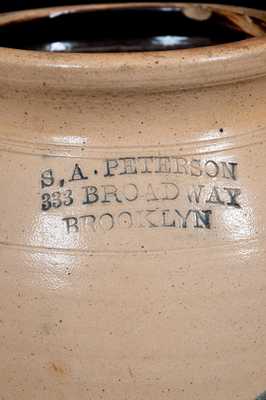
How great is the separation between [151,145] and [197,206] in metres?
0.11

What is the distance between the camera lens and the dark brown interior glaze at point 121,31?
2.14m

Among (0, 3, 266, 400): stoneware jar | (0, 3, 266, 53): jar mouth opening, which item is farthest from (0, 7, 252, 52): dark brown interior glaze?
(0, 3, 266, 400): stoneware jar

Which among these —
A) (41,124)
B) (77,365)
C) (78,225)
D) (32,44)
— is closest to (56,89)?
(41,124)

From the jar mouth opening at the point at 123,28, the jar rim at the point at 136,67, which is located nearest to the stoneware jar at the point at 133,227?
the jar rim at the point at 136,67

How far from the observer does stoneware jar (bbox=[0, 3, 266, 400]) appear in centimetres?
152

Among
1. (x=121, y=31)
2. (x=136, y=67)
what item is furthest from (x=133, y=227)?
(x=121, y=31)

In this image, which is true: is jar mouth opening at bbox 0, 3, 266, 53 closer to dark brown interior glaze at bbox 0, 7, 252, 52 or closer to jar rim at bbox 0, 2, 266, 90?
dark brown interior glaze at bbox 0, 7, 252, 52

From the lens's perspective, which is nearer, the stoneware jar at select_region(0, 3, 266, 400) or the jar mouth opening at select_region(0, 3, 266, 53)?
the stoneware jar at select_region(0, 3, 266, 400)

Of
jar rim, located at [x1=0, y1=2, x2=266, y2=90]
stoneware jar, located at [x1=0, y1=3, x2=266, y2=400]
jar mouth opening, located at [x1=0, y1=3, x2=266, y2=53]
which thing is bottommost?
stoneware jar, located at [x1=0, y1=3, x2=266, y2=400]

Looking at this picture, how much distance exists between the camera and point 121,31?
2223 millimetres

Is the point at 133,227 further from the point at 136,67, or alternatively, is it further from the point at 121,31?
the point at 121,31

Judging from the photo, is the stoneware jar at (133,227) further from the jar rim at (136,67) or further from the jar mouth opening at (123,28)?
the jar mouth opening at (123,28)

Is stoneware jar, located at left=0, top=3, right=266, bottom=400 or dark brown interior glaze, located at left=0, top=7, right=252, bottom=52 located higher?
dark brown interior glaze, located at left=0, top=7, right=252, bottom=52

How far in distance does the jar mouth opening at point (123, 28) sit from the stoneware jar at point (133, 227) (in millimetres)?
546
